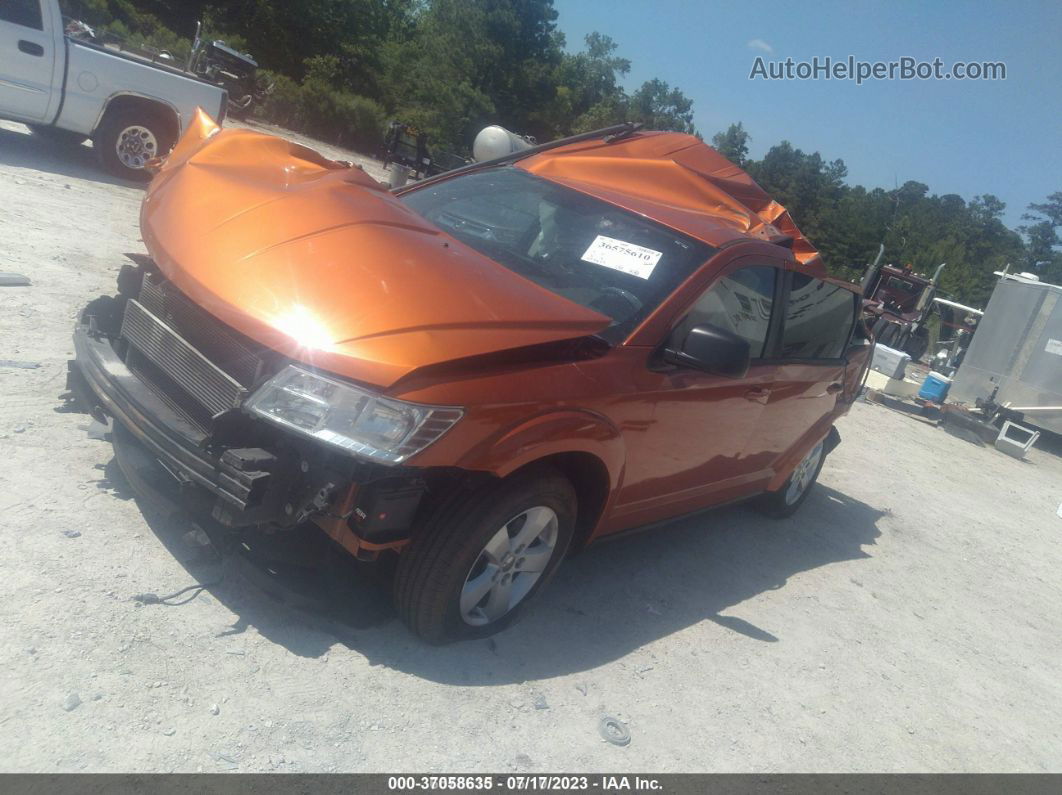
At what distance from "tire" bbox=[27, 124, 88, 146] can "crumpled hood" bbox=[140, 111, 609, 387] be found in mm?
7016

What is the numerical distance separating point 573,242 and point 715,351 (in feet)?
3.37

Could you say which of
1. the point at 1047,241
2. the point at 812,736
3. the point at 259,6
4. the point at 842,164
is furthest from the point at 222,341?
the point at 1047,241

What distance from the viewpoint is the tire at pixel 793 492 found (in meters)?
6.05

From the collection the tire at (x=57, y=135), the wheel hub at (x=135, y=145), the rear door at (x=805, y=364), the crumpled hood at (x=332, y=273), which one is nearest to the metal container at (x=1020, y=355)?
the rear door at (x=805, y=364)

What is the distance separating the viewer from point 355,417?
2.74 meters

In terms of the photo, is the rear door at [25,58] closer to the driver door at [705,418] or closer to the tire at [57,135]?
the tire at [57,135]

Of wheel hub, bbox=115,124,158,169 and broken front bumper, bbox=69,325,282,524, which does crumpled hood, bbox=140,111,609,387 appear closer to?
broken front bumper, bbox=69,325,282,524

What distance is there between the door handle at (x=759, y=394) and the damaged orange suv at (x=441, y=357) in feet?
0.05

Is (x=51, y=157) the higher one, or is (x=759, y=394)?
(x=759, y=394)

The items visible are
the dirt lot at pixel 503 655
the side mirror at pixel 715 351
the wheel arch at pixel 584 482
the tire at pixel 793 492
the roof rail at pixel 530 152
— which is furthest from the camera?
the tire at pixel 793 492

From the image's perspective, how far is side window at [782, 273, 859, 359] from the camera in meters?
4.95

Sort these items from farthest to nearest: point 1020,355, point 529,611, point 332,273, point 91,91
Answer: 1. point 1020,355
2. point 91,91
3. point 529,611
4. point 332,273

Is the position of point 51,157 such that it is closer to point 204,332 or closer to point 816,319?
point 204,332

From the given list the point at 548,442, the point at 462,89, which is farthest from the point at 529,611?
the point at 462,89
